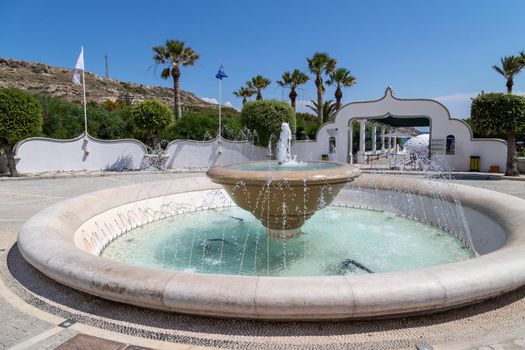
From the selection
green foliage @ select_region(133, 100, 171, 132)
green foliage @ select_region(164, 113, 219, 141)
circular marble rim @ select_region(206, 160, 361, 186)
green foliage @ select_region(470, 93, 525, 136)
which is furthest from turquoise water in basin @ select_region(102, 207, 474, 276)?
green foliage @ select_region(164, 113, 219, 141)

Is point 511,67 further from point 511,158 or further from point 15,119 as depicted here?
point 15,119

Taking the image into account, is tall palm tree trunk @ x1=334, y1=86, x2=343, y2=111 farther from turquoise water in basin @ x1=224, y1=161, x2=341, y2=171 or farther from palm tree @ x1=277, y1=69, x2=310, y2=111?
turquoise water in basin @ x1=224, y1=161, x2=341, y2=171

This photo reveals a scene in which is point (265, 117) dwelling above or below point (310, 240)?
above

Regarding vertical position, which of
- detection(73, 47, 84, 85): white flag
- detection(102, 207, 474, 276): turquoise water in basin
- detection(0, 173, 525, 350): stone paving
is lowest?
detection(102, 207, 474, 276): turquoise water in basin

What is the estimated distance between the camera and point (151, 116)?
23.2 metres

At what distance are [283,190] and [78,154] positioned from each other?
19.1m

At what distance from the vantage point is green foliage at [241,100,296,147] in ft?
81.0

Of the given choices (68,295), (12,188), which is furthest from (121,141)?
(68,295)

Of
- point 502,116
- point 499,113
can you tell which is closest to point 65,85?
point 499,113

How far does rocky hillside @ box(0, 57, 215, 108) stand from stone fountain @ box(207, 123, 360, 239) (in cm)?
6427

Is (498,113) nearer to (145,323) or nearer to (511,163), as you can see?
(511,163)

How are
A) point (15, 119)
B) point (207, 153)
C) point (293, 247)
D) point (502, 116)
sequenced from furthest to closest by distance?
point (207, 153) → point (502, 116) → point (15, 119) → point (293, 247)

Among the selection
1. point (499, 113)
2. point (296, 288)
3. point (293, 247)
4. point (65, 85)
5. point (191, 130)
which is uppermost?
point (65, 85)

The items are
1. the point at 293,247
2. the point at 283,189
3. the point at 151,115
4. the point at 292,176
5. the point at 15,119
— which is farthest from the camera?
the point at 151,115
